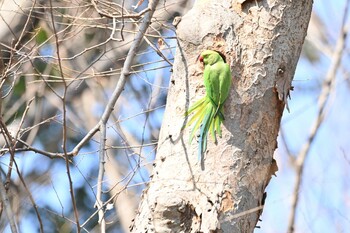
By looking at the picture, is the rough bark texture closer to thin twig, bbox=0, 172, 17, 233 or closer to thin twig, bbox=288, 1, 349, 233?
thin twig, bbox=0, 172, 17, 233

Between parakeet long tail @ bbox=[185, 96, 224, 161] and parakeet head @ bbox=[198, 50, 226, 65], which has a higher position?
parakeet head @ bbox=[198, 50, 226, 65]

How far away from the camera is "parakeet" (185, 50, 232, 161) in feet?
7.05

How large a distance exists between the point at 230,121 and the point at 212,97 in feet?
0.29

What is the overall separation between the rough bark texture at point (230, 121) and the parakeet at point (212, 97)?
0.08 ft

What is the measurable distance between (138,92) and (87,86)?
51 cm

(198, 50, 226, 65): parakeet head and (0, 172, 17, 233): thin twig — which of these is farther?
(198, 50, 226, 65): parakeet head

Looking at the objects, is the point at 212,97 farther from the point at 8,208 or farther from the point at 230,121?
the point at 8,208

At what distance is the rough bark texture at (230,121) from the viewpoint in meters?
2.07

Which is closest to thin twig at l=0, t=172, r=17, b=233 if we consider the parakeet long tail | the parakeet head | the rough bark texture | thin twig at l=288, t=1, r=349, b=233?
the rough bark texture

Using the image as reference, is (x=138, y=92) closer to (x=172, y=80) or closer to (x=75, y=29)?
(x=75, y=29)

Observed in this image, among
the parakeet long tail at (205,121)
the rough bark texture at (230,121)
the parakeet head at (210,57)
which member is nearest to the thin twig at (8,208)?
the rough bark texture at (230,121)

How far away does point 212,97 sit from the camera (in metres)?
2.17

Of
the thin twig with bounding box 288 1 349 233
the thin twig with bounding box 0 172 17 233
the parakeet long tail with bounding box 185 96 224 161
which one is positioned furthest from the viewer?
the parakeet long tail with bounding box 185 96 224 161

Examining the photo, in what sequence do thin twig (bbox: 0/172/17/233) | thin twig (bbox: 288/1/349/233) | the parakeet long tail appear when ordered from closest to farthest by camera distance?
thin twig (bbox: 288/1/349/233)
thin twig (bbox: 0/172/17/233)
the parakeet long tail
